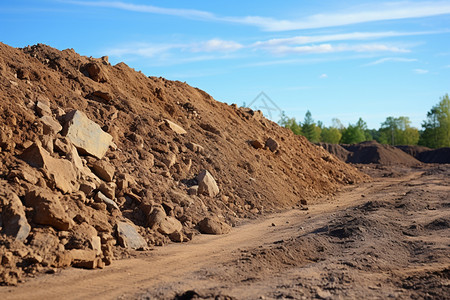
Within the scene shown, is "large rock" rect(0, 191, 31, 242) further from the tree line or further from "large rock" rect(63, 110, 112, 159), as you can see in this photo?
the tree line

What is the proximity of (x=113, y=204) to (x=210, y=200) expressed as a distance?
373cm

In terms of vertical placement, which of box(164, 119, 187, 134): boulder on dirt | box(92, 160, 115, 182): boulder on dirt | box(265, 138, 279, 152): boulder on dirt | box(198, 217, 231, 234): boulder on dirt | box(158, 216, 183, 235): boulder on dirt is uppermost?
box(164, 119, 187, 134): boulder on dirt

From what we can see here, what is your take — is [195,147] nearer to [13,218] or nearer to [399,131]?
[13,218]

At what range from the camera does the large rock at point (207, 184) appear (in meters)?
12.6

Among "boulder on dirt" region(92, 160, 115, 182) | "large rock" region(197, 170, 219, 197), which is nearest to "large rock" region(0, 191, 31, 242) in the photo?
"boulder on dirt" region(92, 160, 115, 182)

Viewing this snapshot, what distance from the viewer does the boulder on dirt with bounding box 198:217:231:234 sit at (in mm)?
10656

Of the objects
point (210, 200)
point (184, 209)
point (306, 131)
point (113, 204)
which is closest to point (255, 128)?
point (210, 200)

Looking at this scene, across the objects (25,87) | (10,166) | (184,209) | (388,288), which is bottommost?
(388,288)

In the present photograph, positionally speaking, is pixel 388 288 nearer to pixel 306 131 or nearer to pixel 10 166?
pixel 10 166

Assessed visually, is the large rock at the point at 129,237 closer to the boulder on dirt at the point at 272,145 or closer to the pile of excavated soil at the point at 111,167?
the pile of excavated soil at the point at 111,167

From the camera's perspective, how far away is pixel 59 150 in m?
9.54

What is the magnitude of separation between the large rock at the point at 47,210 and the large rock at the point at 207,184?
529 centimetres

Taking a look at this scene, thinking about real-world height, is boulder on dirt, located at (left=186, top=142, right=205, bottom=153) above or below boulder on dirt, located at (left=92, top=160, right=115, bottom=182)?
above

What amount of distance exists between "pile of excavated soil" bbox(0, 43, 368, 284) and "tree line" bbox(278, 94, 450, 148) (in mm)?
52281
